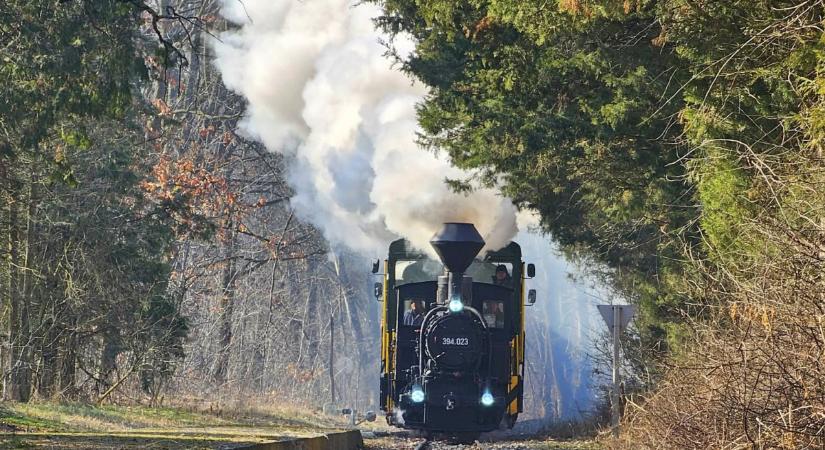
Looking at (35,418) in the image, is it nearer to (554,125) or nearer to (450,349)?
(450,349)

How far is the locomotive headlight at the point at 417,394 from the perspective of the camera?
684 inches

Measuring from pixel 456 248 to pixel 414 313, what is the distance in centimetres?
174

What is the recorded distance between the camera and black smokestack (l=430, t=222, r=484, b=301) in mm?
16719

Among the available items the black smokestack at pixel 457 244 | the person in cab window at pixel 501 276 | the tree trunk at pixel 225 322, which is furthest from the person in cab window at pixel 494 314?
the tree trunk at pixel 225 322

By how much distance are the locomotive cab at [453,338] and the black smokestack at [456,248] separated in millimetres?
15

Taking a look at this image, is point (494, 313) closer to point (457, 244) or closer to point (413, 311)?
point (413, 311)

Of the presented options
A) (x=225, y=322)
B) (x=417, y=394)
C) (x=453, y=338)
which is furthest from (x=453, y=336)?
(x=225, y=322)

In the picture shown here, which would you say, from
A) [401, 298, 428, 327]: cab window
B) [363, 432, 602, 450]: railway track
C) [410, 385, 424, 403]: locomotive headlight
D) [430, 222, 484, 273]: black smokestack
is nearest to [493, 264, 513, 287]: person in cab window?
[401, 298, 428, 327]: cab window

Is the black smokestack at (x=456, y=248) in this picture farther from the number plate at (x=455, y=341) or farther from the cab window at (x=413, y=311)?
the cab window at (x=413, y=311)

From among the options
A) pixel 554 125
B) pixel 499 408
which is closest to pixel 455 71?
pixel 554 125

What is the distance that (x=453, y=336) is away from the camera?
17.0 metres

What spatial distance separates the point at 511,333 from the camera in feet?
59.2

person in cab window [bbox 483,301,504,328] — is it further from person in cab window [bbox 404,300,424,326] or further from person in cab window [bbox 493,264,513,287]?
person in cab window [bbox 404,300,424,326]

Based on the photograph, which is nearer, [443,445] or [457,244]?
[457,244]
